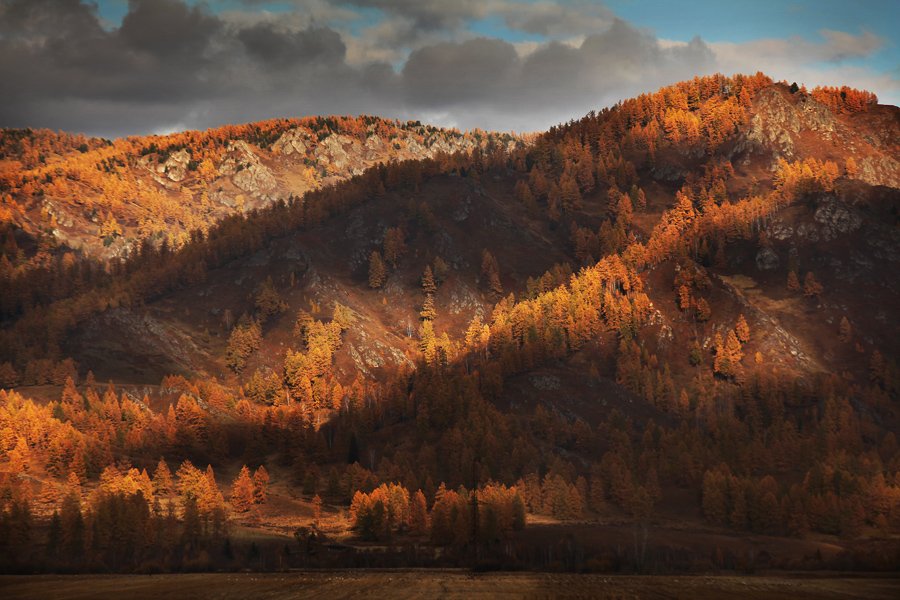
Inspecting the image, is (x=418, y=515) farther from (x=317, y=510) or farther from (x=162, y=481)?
(x=162, y=481)

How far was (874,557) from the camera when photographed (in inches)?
4368

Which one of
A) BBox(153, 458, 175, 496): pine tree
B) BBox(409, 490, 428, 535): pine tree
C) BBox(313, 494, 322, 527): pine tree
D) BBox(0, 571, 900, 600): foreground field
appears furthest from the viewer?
BBox(153, 458, 175, 496): pine tree

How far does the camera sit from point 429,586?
92.6 meters

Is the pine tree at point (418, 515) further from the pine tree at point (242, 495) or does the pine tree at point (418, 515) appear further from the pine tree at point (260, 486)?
the pine tree at point (260, 486)

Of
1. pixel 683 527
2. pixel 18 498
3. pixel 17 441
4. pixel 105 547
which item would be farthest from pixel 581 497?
Result: pixel 17 441

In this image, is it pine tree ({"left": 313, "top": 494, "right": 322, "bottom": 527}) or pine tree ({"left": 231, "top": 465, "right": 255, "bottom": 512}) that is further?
pine tree ({"left": 231, "top": 465, "right": 255, "bottom": 512})

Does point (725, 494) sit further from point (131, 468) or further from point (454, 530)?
point (131, 468)

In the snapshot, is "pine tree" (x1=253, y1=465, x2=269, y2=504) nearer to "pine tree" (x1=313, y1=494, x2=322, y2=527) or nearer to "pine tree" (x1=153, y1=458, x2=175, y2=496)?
"pine tree" (x1=313, y1=494, x2=322, y2=527)

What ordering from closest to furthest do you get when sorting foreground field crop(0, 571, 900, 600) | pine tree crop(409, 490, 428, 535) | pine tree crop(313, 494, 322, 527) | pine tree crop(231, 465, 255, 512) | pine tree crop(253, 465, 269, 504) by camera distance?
1. foreground field crop(0, 571, 900, 600)
2. pine tree crop(409, 490, 428, 535)
3. pine tree crop(313, 494, 322, 527)
4. pine tree crop(231, 465, 255, 512)
5. pine tree crop(253, 465, 269, 504)

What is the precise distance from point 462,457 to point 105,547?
71.6 m

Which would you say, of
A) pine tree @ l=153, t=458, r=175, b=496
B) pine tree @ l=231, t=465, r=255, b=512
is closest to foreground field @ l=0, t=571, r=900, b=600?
pine tree @ l=231, t=465, r=255, b=512

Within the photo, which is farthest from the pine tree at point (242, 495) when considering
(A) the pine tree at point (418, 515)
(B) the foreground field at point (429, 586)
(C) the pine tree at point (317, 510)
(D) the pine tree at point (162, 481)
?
(B) the foreground field at point (429, 586)

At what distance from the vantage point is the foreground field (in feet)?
286

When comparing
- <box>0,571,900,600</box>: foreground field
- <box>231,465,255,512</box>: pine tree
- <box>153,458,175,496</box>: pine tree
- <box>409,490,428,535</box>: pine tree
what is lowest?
<box>0,571,900,600</box>: foreground field
